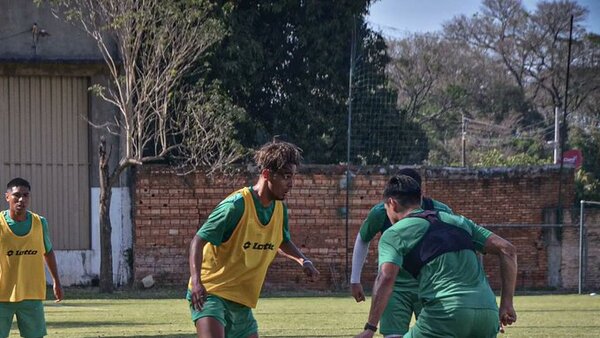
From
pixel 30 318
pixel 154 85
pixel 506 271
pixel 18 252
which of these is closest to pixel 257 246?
pixel 506 271

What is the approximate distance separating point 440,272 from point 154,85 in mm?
20878

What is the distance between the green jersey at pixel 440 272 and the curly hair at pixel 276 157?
1333mm

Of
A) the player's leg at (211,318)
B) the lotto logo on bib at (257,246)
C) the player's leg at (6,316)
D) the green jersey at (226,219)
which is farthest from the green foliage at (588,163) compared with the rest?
the player's leg at (211,318)

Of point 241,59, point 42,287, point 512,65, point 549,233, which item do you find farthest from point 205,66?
point 512,65

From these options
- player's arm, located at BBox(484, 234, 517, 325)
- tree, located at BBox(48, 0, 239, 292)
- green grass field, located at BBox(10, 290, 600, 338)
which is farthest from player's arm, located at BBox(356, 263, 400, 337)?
tree, located at BBox(48, 0, 239, 292)

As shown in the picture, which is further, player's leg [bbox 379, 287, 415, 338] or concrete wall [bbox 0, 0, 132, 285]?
concrete wall [bbox 0, 0, 132, 285]

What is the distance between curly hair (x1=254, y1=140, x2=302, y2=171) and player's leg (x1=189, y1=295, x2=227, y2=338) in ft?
3.26

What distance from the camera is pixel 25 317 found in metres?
11.1

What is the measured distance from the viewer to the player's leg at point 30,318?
11031 mm

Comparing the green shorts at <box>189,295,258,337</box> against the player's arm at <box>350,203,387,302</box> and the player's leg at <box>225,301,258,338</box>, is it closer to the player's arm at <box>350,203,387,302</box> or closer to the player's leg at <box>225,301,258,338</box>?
the player's leg at <box>225,301,258,338</box>

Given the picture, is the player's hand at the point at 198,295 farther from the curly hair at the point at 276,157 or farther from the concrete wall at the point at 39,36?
the concrete wall at the point at 39,36

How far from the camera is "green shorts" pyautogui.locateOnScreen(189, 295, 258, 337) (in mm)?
8016

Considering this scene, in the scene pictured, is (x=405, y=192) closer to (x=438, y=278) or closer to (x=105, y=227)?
(x=438, y=278)

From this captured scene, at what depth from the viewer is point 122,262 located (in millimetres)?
28625
